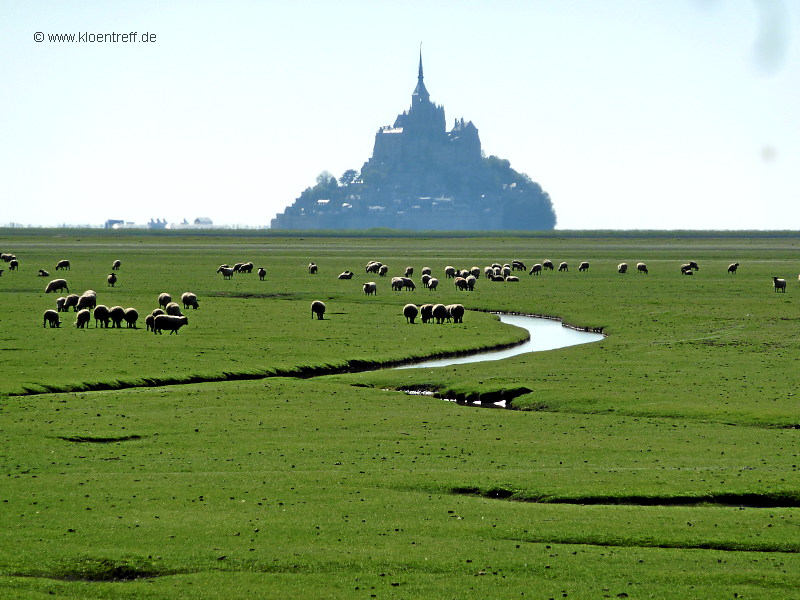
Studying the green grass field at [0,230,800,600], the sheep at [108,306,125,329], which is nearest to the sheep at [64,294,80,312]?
the sheep at [108,306,125,329]

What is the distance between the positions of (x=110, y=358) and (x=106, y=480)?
70.8 ft

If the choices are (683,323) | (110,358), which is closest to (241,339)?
(110,358)

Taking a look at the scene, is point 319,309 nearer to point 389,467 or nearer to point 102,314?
point 102,314

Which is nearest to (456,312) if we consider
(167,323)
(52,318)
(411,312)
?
(411,312)

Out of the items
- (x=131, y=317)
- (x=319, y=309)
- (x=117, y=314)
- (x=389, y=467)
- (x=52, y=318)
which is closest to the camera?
(x=389, y=467)

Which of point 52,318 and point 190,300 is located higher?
point 190,300

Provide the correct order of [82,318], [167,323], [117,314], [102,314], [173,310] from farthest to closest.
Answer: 1. [173,310]
2. [117,314]
3. [102,314]
4. [82,318]
5. [167,323]

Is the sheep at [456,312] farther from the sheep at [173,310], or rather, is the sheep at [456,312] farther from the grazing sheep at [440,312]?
the sheep at [173,310]

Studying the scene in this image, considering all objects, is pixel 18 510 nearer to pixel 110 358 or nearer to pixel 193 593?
pixel 193 593

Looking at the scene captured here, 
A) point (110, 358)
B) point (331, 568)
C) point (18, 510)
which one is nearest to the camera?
point (331, 568)

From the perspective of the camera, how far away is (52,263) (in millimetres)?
131000

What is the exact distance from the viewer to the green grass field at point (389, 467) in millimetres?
18438

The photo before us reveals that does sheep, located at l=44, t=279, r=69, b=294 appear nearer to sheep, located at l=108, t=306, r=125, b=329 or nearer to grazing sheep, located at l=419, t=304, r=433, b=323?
sheep, located at l=108, t=306, r=125, b=329

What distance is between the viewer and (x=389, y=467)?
25.8m
